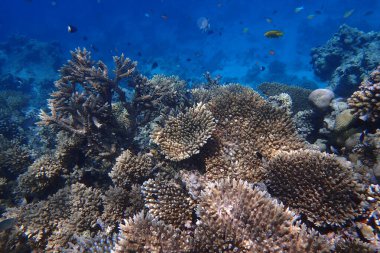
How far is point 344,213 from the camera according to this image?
320 cm

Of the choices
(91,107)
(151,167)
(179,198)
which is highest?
(91,107)

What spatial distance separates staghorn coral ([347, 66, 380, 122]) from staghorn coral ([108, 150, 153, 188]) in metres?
3.93

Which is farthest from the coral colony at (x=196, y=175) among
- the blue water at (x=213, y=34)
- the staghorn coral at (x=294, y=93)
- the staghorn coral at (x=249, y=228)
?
the blue water at (x=213, y=34)

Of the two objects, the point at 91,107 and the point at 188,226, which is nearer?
the point at 188,226

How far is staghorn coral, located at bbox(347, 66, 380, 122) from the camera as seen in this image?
427cm

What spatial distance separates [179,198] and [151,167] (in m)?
1.09

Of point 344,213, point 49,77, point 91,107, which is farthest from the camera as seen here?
point 49,77

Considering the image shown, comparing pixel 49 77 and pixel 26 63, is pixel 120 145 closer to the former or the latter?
pixel 49 77

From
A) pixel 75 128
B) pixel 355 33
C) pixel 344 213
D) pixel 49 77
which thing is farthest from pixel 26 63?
pixel 344 213

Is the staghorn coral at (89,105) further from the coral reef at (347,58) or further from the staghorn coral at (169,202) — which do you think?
the coral reef at (347,58)

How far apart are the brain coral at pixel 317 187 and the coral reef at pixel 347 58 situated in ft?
30.5

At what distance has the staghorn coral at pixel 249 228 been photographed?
2.70m

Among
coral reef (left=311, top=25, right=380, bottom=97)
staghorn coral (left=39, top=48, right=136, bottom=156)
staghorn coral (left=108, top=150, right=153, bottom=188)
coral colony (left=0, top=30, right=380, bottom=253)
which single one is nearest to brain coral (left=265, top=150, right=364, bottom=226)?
coral colony (left=0, top=30, right=380, bottom=253)

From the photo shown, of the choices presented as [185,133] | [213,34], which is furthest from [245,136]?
[213,34]
